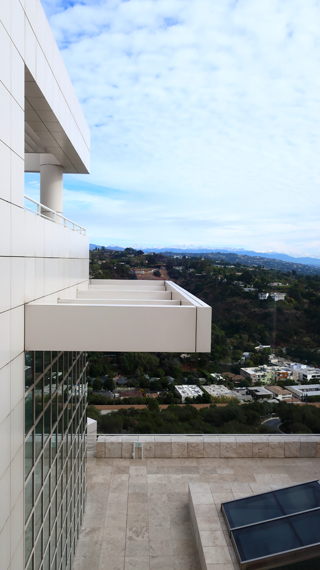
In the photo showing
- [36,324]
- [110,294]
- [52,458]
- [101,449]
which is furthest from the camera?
[101,449]

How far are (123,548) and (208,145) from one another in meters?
64.4

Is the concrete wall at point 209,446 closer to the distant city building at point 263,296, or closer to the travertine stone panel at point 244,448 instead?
the travertine stone panel at point 244,448

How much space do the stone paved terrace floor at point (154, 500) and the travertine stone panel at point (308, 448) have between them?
24 centimetres

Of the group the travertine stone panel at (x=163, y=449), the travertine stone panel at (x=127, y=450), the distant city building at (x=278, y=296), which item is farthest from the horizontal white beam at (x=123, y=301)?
the distant city building at (x=278, y=296)

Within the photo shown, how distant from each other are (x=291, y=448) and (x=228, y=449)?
8.81 feet

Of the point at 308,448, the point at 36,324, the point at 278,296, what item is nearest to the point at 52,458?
the point at 36,324

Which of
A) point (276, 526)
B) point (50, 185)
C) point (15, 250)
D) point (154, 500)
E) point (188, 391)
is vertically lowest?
point (188, 391)

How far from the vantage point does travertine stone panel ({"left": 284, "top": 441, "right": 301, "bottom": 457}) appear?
47.9ft

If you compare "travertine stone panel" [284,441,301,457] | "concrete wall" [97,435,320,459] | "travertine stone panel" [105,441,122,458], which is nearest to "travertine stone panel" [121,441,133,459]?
"concrete wall" [97,435,320,459]

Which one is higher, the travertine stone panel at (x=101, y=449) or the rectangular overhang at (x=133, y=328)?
the rectangular overhang at (x=133, y=328)

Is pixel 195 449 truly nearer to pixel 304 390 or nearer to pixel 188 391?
pixel 188 391

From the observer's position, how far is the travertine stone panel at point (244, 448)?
14.5m

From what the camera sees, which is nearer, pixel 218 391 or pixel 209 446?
pixel 209 446

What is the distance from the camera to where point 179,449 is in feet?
47.0
